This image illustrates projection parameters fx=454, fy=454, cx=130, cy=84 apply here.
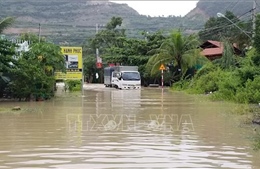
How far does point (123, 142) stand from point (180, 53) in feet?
106

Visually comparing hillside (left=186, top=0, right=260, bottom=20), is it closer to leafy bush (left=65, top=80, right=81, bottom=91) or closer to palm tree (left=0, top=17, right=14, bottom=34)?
leafy bush (left=65, top=80, right=81, bottom=91)

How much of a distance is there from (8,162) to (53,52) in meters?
17.9

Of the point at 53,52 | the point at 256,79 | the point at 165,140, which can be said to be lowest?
the point at 165,140

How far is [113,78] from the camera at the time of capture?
4622cm

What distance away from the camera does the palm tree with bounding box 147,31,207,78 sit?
4053cm

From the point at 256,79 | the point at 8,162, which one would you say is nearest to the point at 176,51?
the point at 256,79

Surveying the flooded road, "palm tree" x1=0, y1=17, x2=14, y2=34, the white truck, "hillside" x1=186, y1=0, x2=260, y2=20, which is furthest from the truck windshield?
"hillside" x1=186, y1=0, x2=260, y2=20

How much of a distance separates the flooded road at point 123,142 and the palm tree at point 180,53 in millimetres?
25971

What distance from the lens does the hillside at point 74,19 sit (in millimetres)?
72500

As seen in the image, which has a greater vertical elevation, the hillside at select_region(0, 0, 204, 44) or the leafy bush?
the hillside at select_region(0, 0, 204, 44)

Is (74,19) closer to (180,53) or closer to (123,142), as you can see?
(180,53)

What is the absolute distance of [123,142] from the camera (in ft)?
31.4

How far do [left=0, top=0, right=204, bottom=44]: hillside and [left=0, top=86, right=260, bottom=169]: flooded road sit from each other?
181 ft

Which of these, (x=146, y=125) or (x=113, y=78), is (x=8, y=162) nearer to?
(x=146, y=125)
